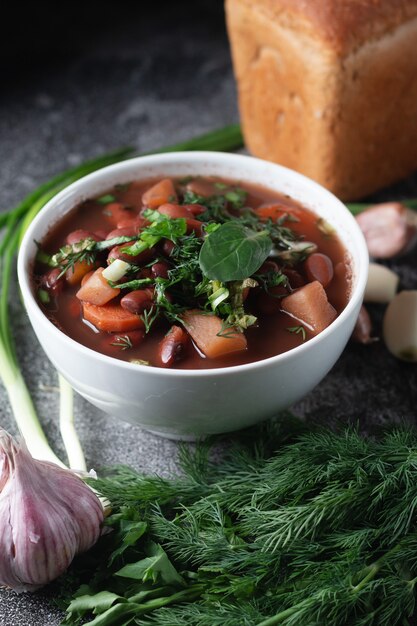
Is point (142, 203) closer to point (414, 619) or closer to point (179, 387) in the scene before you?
point (179, 387)

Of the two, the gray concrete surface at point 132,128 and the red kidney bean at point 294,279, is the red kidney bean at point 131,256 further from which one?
the gray concrete surface at point 132,128

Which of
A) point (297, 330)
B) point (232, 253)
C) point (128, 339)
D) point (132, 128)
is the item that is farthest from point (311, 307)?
point (132, 128)

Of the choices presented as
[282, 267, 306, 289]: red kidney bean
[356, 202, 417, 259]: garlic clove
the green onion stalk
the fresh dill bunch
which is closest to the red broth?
[282, 267, 306, 289]: red kidney bean

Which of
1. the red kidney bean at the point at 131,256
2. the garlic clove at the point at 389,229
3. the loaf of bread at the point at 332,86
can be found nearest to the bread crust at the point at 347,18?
the loaf of bread at the point at 332,86

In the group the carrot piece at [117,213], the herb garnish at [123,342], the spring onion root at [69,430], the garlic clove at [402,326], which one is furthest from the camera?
the garlic clove at [402,326]

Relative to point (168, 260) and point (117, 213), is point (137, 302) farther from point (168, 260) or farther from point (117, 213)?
point (117, 213)

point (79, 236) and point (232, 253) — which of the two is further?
point (79, 236)
